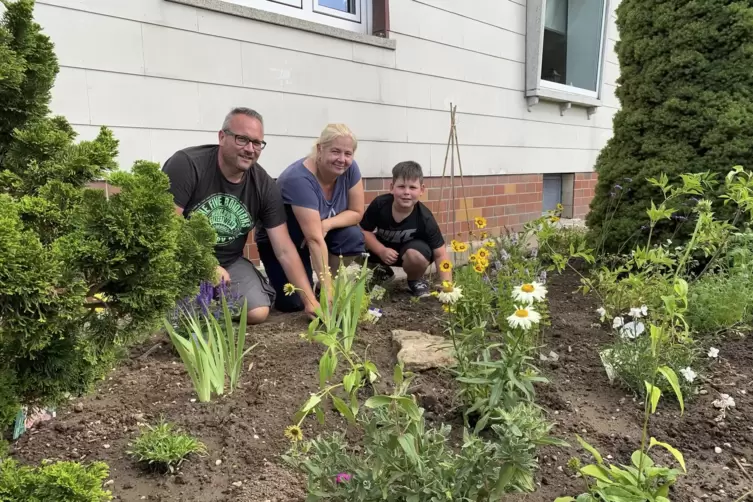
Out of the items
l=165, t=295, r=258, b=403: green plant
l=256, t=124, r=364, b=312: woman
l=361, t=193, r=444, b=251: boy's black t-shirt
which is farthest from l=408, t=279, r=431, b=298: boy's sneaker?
l=165, t=295, r=258, b=403: green plant

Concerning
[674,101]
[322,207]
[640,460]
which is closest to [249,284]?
[322,207]

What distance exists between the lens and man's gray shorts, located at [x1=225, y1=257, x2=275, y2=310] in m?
3.02

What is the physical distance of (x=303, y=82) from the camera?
13.0ft

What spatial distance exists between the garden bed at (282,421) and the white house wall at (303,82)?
154 centimetres

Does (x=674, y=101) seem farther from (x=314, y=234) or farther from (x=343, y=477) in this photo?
(x=343, y=477)

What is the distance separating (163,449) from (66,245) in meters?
0.87

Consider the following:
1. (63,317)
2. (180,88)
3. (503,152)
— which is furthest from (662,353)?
(503,152)

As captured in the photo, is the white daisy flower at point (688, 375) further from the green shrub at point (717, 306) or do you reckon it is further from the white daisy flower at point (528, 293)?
the white daisy flower at point (528, 293)

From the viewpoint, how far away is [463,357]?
1880 millimetres

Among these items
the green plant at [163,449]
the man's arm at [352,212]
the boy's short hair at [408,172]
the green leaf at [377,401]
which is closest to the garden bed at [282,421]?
the green plant at [163,449]

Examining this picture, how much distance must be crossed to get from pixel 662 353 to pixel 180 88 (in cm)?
310

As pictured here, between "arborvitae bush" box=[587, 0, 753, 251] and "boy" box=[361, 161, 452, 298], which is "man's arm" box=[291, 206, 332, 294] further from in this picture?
"arborvitae bush" box=[587, 0, 753, 251]

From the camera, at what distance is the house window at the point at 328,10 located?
3856 millimetres

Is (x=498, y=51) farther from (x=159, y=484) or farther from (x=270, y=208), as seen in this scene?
(x=159, y=484)
